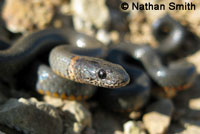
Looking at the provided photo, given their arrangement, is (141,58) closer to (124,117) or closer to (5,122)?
(124,117)

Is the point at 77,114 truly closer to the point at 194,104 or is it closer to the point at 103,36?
the point at 194,104

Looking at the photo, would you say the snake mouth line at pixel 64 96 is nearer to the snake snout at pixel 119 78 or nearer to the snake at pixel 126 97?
the snake at pixel 126 97

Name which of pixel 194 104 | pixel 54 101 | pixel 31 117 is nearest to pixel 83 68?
pixel 54 101

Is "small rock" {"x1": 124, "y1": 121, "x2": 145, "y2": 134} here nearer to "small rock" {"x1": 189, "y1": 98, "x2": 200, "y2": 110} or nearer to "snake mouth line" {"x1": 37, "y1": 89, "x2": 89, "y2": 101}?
"snake mouth line" {"x1": 37, "y1": 89, "x2": 89, "y2": 101}

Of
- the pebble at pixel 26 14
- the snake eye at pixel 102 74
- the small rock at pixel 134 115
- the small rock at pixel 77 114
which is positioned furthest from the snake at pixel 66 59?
the small rock at pixel 134 115

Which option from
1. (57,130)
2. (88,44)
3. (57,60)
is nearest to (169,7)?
(88,44)

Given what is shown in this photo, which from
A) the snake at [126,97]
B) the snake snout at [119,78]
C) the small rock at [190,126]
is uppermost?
the snake snout at [119,78]

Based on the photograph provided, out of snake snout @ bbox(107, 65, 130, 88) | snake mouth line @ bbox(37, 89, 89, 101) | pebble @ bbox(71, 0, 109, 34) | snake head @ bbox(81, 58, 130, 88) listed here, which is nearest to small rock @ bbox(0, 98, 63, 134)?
snake mouth line @ bbox(37, 89, 89, 101)
